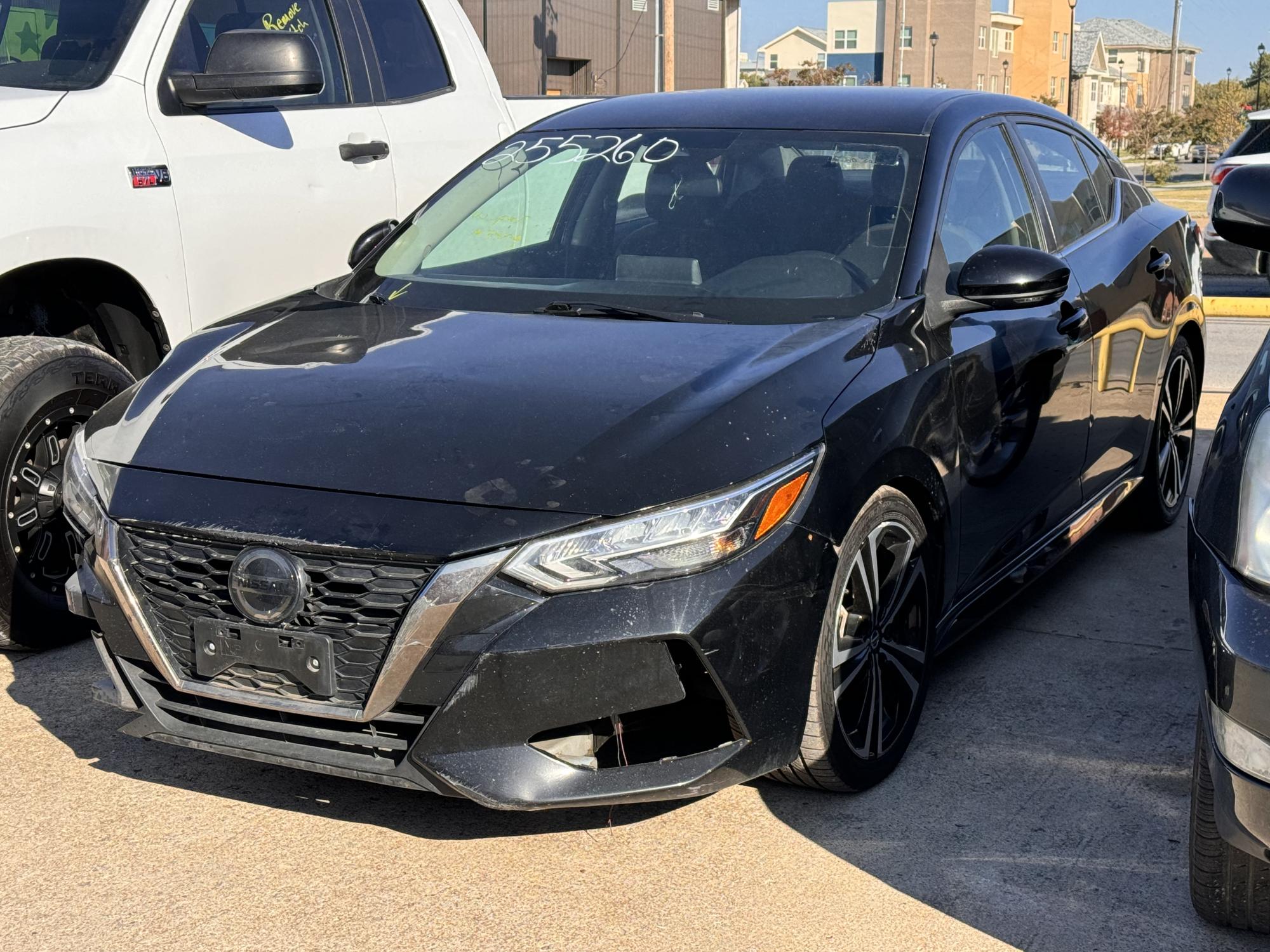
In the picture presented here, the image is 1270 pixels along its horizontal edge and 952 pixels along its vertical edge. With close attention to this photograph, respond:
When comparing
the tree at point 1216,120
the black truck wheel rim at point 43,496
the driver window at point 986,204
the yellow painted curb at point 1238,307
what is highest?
the driver window at point 986,204

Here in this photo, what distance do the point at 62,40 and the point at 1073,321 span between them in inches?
131

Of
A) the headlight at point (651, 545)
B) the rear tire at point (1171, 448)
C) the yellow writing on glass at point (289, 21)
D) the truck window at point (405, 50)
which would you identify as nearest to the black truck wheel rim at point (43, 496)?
the yellow writing on glass at point (289, 21)

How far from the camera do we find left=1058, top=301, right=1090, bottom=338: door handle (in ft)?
14.8

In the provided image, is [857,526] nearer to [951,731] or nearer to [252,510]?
[951,731]

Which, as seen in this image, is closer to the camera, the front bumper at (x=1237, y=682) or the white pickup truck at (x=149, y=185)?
the front bumper at (x=1237, y=682)

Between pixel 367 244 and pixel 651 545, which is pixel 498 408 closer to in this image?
pixel 651 545

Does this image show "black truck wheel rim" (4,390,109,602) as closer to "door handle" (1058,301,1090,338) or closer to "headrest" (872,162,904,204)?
"headrest" (872,162,904,204)

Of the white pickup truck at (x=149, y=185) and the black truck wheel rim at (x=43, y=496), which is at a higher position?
the white pickup truck at (x=149, y=185)

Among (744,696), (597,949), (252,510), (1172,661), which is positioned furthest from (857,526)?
(1172,661)

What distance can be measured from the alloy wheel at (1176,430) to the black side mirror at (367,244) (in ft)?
9.39

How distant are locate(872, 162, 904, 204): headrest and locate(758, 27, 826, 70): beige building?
372 feet

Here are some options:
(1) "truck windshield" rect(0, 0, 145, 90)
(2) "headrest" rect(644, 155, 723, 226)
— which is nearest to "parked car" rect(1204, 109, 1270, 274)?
(2) "headrest" rect(644, 155, 723, 226)

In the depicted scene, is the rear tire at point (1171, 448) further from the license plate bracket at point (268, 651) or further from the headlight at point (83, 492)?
the headlight at point (83, 492)

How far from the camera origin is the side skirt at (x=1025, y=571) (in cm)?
402
